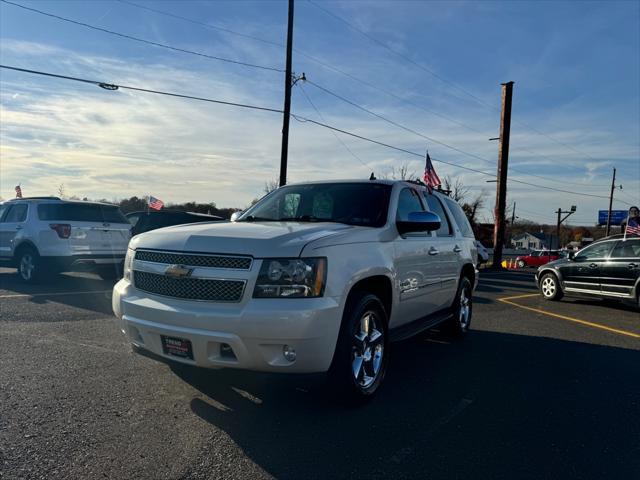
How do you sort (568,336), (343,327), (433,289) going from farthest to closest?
(568,336)
(433,289)
(343,327)

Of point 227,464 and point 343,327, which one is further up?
point 343,327

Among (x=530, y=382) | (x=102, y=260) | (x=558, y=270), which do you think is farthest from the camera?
(x=558, y=270)

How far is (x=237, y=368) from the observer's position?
130 inches

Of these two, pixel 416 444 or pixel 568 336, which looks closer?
pixel 416 444

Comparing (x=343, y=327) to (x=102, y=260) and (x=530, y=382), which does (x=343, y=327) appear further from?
(x=102, y=260)

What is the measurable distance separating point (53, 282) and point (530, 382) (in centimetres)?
949

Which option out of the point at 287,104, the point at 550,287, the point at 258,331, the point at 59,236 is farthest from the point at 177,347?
the point at 287,104

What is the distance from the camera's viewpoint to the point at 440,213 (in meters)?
5.97

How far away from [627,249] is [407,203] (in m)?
7.47

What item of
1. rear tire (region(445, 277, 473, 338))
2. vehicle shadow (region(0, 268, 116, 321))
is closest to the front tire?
rear tire (region(445, 277, 473, 338))

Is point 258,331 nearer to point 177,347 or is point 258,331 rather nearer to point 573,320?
point 177,347

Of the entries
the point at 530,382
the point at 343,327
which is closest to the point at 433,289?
the point at 530,382

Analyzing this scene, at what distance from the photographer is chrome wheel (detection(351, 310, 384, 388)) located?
12.3 feet

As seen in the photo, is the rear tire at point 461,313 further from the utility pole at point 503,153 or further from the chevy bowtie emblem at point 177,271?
the utility pole at point 503,153
